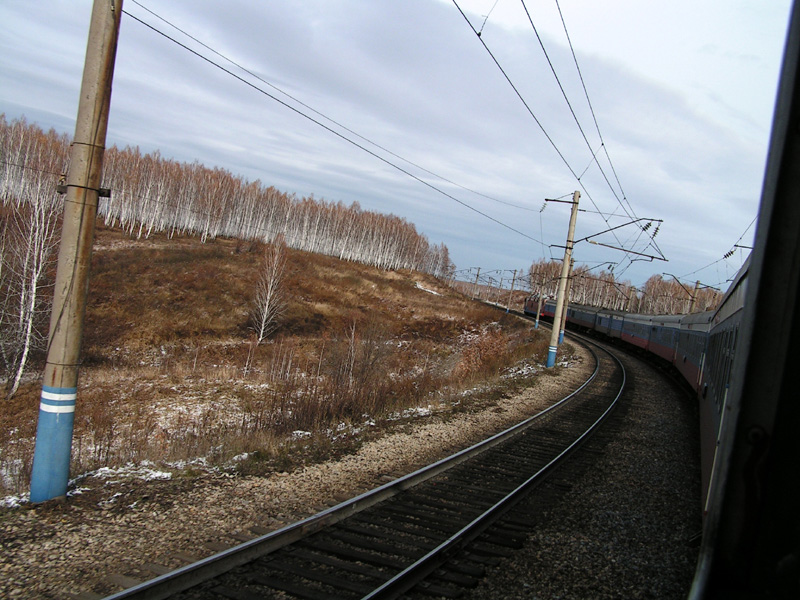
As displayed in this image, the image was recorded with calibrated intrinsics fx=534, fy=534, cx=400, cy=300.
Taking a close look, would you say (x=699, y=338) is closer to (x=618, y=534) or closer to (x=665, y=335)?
(x=665, y=335)

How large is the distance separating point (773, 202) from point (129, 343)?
108ft

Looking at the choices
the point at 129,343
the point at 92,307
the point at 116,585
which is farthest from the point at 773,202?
the point at 92,307

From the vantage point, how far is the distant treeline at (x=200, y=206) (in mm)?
66750

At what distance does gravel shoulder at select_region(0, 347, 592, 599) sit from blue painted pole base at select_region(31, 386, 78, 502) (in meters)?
0.18

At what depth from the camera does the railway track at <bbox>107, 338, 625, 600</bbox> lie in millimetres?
4527

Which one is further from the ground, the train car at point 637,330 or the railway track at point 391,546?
the train car at point 637,330

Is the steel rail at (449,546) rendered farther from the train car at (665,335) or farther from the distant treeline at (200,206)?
the distant treeline at (200,206)

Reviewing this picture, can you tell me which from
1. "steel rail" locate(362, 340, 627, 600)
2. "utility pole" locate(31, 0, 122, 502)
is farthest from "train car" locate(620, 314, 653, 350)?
"utility pole" locate(31, 0, 122, 502)

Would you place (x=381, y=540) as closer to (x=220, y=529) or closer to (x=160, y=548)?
(x=220, y=529)

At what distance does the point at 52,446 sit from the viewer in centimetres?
589

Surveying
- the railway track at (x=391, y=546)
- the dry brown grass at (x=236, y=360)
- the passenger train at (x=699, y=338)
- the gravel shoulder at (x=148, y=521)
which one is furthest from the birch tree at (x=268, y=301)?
the railway track at (x=391, y=546)

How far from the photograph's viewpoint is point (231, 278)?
46.0 m

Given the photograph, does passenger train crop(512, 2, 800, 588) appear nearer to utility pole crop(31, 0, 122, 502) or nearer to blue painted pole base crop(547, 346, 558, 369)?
utility pole crop(31, 0, 122, 502)

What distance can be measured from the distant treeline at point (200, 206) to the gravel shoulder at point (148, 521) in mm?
56895
